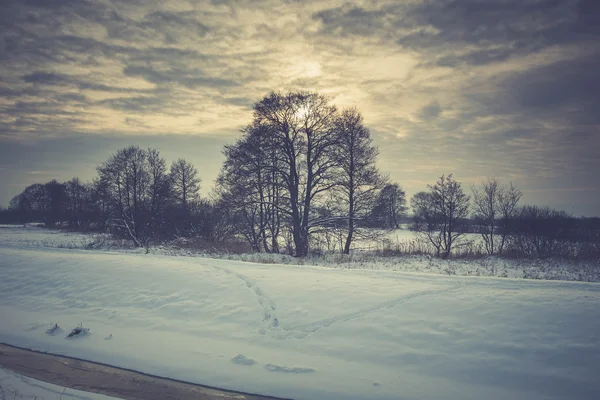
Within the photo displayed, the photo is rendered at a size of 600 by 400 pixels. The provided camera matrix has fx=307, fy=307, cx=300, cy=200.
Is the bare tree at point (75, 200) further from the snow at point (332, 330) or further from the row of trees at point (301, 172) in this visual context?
the snow at point (332, 330)

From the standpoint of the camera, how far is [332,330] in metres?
7.77

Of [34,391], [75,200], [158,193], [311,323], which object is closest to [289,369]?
[311,323]

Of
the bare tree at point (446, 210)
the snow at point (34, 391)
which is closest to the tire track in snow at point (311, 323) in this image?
the snow at point (34, 391)

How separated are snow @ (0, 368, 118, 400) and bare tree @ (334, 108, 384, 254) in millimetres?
17499

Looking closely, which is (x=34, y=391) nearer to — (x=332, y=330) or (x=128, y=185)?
(x=332, y=330)

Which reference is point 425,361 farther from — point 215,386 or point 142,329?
point 142,329

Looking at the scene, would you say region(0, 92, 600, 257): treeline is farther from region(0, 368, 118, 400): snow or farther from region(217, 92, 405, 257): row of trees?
region(0, 368, 118, 400): snow

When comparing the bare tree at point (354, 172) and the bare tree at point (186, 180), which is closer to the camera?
the bare tree at point (354, 172)

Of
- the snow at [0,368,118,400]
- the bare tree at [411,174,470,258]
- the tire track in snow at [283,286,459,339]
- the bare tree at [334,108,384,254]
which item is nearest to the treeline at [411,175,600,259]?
the bare tree at [411,174,470,258]

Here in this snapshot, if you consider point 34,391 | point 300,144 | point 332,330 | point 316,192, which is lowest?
point 34,391

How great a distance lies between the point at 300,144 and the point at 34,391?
1823 centimetres

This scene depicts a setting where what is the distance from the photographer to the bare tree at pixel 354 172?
71.9 feet

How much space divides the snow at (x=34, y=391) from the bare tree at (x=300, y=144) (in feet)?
50.6

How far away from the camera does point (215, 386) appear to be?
19.9 feet
